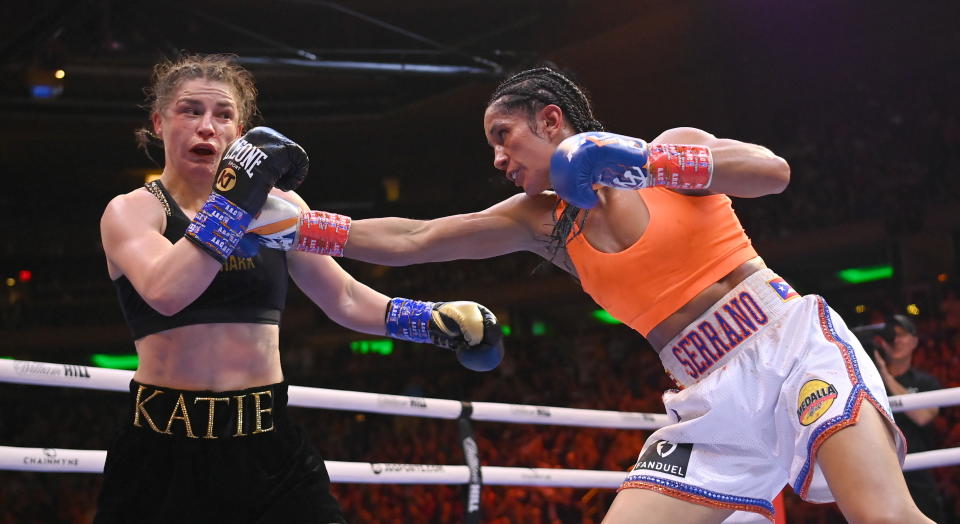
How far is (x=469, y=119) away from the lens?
35.3 feet

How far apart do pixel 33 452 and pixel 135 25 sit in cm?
645

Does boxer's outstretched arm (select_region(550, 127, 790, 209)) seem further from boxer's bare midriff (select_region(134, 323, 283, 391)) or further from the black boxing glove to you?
boxer's bare midriff (select_region(134, 323, 283, 391))

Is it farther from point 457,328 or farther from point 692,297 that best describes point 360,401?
point 692,297

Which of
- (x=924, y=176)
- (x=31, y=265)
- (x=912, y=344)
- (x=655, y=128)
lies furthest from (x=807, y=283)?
(x=31, y=265)

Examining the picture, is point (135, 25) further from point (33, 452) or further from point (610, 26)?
point (33, 452)

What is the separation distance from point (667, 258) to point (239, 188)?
36.6 inches

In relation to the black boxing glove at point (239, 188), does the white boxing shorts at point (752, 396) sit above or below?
below

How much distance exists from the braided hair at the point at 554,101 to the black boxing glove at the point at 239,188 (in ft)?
1.97

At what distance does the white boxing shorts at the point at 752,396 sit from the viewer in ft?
6.18

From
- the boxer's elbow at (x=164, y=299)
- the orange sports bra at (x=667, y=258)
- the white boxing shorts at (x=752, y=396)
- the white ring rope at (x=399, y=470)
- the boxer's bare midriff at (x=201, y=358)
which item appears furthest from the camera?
the white ring rope at (x=399, y=470)

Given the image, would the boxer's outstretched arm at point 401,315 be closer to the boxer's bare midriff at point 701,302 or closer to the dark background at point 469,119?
the boxer's bare midriff at point 701,302

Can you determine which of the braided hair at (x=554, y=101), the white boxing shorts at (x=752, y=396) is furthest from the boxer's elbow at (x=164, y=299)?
the white boxing shorts at (x=752, y=396)

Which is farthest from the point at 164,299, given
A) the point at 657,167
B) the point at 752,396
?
the point at 752,396

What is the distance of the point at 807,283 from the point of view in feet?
29.6
